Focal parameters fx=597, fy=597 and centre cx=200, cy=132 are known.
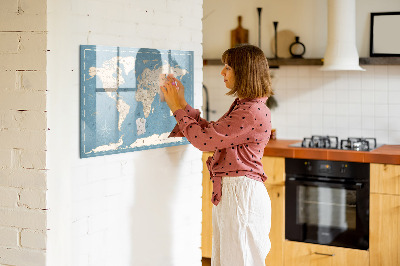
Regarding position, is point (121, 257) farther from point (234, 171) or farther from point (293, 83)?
point (293, 83)

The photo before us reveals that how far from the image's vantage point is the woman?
8.87 ft

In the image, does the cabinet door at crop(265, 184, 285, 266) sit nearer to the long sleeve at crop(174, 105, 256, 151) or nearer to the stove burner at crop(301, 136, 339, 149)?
the stove burner at crop(301, 136, 339, 149)

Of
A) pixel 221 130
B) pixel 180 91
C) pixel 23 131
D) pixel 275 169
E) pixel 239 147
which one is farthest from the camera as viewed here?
pixel 275 169

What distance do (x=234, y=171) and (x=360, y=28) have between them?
2471 millimetres

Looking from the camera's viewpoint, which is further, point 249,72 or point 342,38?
point 342,38

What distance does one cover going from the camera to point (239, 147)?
2789 millimetres

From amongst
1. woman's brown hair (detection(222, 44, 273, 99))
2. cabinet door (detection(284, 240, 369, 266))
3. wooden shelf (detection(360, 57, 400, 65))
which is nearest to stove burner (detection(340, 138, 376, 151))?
wooden shelf (detection(360, 57, 400, 65))

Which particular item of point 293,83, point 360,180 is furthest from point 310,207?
point 293,83

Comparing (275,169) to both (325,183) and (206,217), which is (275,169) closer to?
(325,183)

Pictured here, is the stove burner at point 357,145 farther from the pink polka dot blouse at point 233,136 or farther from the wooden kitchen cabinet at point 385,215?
the pink polka dot blouse at point 233,136

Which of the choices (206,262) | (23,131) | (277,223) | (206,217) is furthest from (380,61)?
(23,131)

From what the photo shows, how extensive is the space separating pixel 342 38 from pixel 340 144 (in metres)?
0.81

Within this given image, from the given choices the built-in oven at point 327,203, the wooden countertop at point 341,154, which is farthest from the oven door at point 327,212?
the wooden countertop at point 341,154

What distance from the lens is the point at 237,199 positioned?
2.79 m
